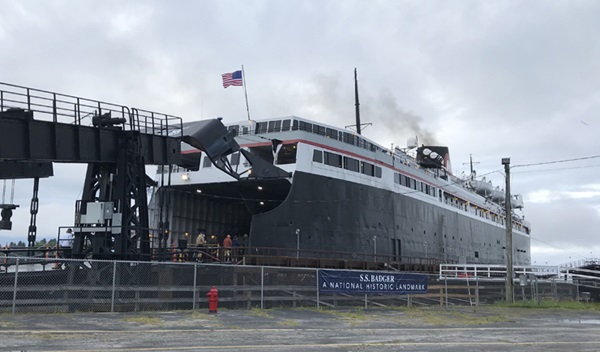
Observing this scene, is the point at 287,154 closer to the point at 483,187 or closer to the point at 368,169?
the point at 368,169

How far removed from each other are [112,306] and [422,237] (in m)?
27.3

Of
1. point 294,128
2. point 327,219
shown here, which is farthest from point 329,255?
point 294,128

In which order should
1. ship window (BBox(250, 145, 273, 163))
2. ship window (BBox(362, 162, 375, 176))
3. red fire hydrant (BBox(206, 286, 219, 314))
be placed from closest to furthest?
red fire hydrant (BBox(206, 286, 219, 314))
ship window (BBox(250, 145, 273, 163))
ship window (BBox(362, 162, 375, 176))

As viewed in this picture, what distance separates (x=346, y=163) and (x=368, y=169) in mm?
2332

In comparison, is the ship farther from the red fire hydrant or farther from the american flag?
the red fire hydrant

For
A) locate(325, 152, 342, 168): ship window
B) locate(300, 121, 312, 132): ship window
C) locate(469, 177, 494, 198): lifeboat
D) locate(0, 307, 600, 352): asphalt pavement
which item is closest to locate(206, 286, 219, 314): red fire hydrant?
locate(0, 307, 600, 352): asphalt pavement

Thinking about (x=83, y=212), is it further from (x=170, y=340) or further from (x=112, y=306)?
(x=170, y=340)

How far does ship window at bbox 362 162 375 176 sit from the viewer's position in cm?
3381

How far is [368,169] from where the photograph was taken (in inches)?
1345

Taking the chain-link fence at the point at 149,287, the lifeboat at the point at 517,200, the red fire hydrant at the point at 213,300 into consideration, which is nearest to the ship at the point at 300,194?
the chain-link fence at the point at 149,287

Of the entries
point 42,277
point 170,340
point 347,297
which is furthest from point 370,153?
point 170,340

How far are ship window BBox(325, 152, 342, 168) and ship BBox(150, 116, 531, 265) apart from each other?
6cm

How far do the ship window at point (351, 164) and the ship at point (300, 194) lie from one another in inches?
2.4

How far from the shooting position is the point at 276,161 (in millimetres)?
30016
